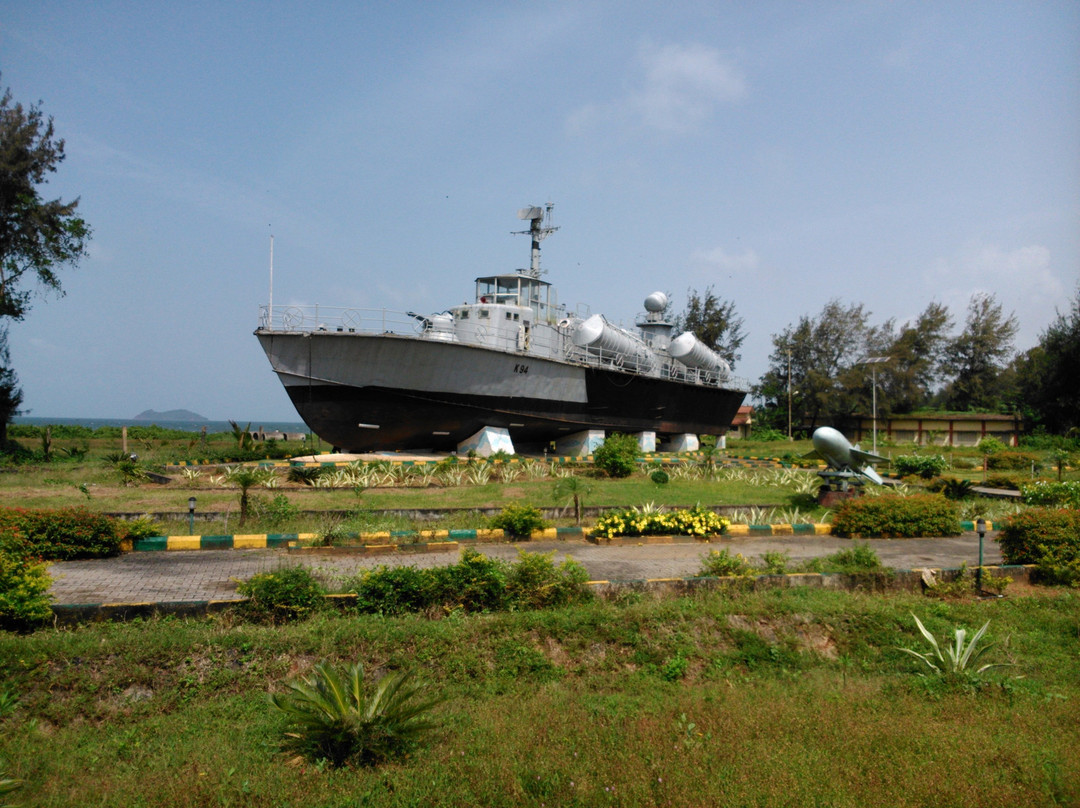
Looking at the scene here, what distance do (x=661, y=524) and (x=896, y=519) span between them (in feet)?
14.8

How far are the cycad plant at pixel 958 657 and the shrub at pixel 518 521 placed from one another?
6154mm

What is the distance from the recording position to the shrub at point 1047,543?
412 inches

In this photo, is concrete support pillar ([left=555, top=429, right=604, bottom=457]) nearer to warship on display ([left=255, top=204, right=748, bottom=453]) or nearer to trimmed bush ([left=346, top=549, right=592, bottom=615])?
warship on display ([left=255, top=204, right=748, bottom=453])

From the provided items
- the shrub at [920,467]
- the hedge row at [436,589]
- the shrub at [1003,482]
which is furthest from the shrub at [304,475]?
the shrub at [1003,482]

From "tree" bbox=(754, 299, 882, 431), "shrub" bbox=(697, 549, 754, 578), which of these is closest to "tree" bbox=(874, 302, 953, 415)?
"tree" bbox=(754, 299, 882, 431)

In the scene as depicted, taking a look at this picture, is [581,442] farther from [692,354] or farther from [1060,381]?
[1060,381]

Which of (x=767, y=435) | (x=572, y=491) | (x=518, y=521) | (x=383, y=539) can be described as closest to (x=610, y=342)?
(x=572, y=491)

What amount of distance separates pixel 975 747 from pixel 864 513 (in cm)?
842

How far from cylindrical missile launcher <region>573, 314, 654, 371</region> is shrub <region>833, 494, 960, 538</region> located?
13.6 metres

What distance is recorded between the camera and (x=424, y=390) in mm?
21859

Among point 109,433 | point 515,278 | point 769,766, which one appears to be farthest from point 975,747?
point 109,433

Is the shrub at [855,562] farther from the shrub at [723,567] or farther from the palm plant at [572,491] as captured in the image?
the palm plant at [572,491]

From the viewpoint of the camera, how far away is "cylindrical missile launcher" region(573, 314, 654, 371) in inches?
1028

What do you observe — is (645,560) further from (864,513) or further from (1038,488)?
(1038,488)
